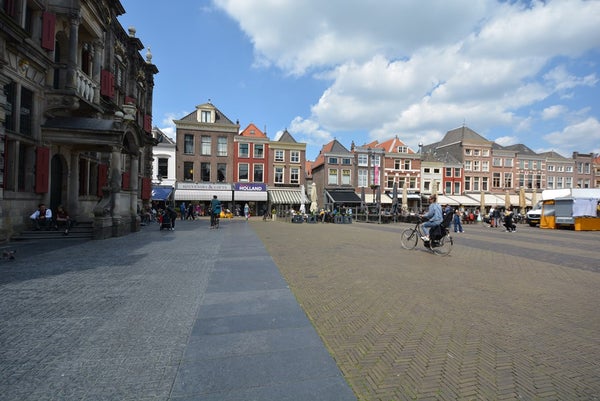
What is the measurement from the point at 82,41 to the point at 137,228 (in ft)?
29.4

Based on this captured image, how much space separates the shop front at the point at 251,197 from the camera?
3759 centimetres

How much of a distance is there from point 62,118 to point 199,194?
24209mm

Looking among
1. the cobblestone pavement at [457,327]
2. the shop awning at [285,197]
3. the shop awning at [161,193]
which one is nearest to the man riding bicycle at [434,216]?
the cobblestone pavement at [457,327]

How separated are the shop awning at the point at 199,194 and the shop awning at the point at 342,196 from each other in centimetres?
1324

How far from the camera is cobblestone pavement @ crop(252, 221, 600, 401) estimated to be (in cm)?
259

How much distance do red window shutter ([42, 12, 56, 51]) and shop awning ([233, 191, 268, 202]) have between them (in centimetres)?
2652

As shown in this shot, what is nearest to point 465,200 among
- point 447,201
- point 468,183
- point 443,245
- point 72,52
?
point 447,201

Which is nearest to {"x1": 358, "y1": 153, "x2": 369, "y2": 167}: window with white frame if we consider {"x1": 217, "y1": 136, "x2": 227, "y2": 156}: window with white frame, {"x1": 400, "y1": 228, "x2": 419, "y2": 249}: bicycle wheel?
{"x1": 217, "y1": 136, "x2": 227, "y2": 156}: window with white frame

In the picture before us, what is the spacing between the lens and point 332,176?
43.5 metres

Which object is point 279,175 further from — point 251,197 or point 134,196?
point 134,196

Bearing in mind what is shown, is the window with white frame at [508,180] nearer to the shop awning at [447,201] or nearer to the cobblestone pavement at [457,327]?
the shop awning at [447,201]

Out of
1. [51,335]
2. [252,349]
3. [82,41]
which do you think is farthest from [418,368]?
[82,41]

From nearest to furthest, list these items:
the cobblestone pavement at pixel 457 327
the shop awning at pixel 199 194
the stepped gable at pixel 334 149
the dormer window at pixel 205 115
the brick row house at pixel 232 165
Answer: the cobblestone pavement at pixel 457 327 → the shop awning at pixel 199 194 → the brick row house at pixel 232 165 → the dormer window at pixel 205 115 → the stepped gable at pixel 334 149

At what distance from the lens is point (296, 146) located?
134ft
